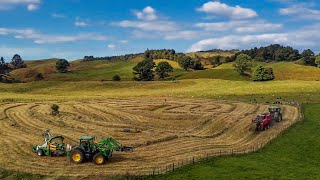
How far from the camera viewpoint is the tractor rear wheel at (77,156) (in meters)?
34.0

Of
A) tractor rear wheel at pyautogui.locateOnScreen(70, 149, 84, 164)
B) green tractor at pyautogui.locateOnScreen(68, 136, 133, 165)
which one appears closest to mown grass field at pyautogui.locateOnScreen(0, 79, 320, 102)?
green tractor at pyautogui.locateOnScreen(68, 136, 133, 165)

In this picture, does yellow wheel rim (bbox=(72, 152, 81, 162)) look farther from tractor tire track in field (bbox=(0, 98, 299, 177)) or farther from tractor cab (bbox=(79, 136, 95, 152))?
tractor cab (bbox=(79, 136, 95, 152))

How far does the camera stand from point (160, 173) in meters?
31.7

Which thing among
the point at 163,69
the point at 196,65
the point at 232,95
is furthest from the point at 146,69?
the point at 232,95

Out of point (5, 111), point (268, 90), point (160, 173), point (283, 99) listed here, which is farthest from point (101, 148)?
point (268, 90)

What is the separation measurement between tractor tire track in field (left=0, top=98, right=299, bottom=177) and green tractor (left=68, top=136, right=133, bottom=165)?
64 cm

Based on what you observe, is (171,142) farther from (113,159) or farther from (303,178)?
(303,178)

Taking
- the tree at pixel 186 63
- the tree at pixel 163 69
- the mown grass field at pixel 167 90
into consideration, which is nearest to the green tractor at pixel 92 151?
the mown grass field at pixel 167 90

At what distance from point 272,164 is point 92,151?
1582 centimetres

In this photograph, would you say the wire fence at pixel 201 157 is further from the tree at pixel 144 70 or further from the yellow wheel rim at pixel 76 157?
the tree at pixel 144 70

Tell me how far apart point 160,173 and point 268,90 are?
7601 centimetres

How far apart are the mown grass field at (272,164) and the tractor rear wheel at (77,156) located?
296 inches

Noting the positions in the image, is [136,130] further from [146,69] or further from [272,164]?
[146,69]

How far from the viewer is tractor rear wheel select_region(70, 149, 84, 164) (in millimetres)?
34031
